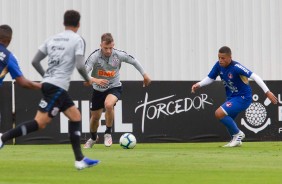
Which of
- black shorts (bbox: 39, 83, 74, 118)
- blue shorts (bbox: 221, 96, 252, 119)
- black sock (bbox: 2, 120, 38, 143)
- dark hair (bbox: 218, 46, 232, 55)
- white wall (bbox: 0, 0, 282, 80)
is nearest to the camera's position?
black shorts (bbox: 39, 83, 74, 118)

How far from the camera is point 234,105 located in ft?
58.5

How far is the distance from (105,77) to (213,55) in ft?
38.9

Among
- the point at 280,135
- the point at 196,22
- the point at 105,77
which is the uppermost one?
the point at 196,22

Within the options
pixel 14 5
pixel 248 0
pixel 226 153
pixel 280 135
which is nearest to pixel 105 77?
pixel 226 153

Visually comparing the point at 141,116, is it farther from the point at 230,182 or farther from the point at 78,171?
the point at 230,182

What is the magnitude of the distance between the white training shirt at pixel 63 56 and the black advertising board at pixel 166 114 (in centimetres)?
830

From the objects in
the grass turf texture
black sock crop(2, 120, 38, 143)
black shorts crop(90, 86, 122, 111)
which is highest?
black shorts crop(90, 86, 122, 111)

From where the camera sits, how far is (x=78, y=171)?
1130 cm

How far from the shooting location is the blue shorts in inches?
701

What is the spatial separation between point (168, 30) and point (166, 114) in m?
8.46

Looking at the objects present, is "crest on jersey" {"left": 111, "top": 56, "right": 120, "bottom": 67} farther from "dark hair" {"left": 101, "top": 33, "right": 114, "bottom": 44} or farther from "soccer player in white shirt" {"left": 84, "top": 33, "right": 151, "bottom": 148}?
"dark hair" {"left": 101, "top": 33, "right": 114, "bottom": 44}

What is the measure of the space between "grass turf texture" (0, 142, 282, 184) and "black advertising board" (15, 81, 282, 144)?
4058mm

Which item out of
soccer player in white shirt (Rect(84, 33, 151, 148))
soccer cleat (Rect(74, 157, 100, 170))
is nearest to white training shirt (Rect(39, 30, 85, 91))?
soccer cleat (Rect(74, 157, 100, 170))

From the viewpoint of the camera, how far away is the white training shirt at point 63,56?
11.5 meters
